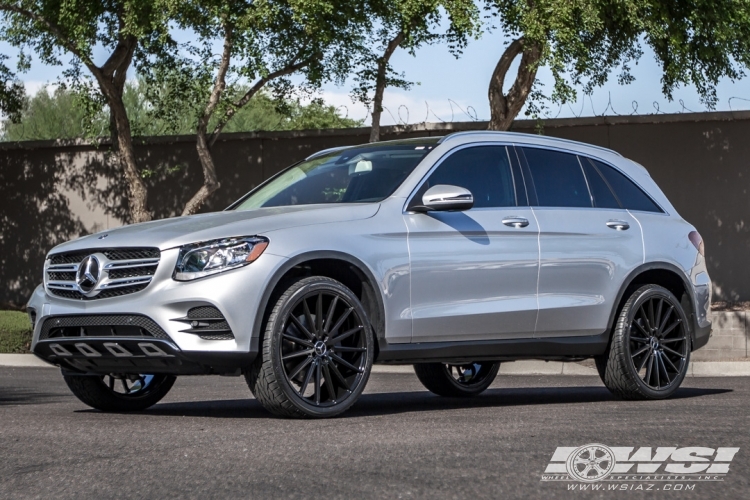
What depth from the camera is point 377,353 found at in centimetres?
761

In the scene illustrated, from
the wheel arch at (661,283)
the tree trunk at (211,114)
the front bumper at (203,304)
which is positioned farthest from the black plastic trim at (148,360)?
the tree trunk at (211,114)

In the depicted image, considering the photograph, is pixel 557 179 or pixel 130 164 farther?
pixel 130 164

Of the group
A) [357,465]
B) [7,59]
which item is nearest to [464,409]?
[357,465]

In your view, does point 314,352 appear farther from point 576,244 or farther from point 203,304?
point 576,244

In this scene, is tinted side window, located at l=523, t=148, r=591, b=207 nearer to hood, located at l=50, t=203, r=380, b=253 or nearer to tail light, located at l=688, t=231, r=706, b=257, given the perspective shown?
tail light, located at l=688, t=231, r=706, b=257

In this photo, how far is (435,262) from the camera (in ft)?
25.4

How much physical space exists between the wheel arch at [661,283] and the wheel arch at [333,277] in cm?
215

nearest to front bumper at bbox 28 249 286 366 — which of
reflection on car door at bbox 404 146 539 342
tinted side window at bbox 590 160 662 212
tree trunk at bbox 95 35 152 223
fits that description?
reflection on car door at bbox 404 146 539 342

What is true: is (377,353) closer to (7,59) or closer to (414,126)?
(414,126)

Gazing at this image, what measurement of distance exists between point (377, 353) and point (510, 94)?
12.3 meters

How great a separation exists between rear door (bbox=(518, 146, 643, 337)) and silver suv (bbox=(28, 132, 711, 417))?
0.01m

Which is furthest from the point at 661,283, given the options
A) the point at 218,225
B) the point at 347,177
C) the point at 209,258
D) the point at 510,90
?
the point at 510,90

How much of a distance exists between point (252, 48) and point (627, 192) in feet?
32.7

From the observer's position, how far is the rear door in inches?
333
